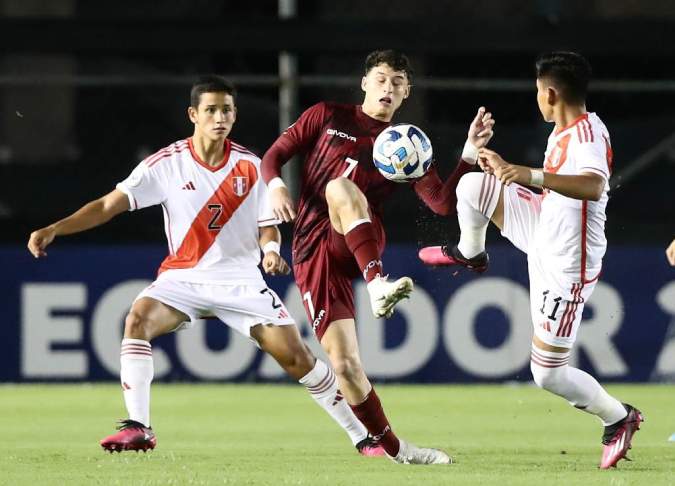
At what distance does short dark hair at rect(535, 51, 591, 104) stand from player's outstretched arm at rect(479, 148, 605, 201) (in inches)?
19.1

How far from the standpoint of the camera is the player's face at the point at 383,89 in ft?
26.6

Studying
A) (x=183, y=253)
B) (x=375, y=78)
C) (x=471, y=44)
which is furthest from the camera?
(x=471, y=44)

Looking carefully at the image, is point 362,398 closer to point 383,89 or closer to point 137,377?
point 137,377

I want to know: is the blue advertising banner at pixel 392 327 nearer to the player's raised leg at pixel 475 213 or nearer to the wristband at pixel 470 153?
the player's raised leg at pixel 475 213

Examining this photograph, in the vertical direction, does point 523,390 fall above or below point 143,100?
below

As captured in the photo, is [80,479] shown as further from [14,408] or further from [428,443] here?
[14,408]

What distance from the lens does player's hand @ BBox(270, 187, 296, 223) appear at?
761 cm

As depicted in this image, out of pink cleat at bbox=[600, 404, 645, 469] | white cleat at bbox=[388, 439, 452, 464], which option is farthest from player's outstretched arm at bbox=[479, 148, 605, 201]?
white cleat at bbox=[388, 439, 452, 464]

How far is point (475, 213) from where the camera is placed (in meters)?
8.02

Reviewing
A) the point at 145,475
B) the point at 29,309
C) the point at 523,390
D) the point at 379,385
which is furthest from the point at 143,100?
the point at 145,475

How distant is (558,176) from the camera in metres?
7.26

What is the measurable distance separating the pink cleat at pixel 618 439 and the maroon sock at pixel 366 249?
4.38ft

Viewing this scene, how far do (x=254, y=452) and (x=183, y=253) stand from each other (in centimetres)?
109

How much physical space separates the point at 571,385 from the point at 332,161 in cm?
161
